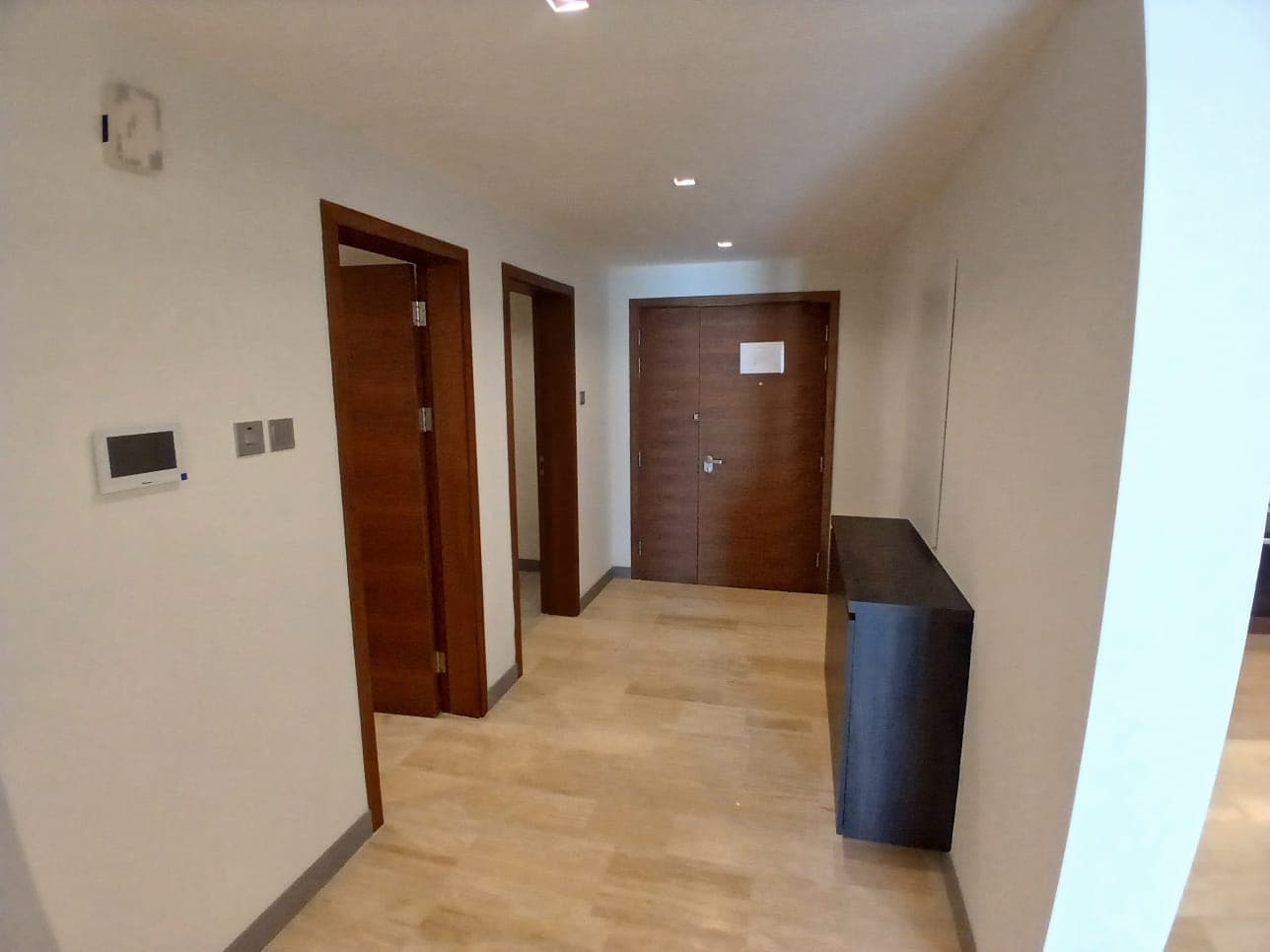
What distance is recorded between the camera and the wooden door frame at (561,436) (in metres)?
2.94

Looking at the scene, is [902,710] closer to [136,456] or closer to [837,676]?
[837,676]

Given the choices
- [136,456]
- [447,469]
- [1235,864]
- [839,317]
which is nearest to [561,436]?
[447,469]

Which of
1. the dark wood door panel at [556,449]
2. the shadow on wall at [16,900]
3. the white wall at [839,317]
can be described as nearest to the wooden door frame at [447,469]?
the shadow on wall at [16,900]

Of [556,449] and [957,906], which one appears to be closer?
[957,906]

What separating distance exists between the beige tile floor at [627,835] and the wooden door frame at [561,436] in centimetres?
65

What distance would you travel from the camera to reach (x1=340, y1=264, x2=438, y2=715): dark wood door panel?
8.32 feet

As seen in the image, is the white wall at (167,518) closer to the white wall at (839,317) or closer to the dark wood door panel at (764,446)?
the white wall at (839,317)

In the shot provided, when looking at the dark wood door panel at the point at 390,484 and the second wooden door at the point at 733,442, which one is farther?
the second wooden door at the point at 733,442

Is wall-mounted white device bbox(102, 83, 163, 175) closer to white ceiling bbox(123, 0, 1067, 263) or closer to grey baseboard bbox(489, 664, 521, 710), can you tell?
white ceiling bbox(123, 0, 1067, 263)

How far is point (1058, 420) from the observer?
4.00ft

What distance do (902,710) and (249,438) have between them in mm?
2031

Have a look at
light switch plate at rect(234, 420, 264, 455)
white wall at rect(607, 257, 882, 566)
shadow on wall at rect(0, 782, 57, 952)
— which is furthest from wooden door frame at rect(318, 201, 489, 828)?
white wall at rect(607, 257, 882, 566)

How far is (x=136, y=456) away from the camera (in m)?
1.30

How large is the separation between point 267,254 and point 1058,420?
1.93 meters
